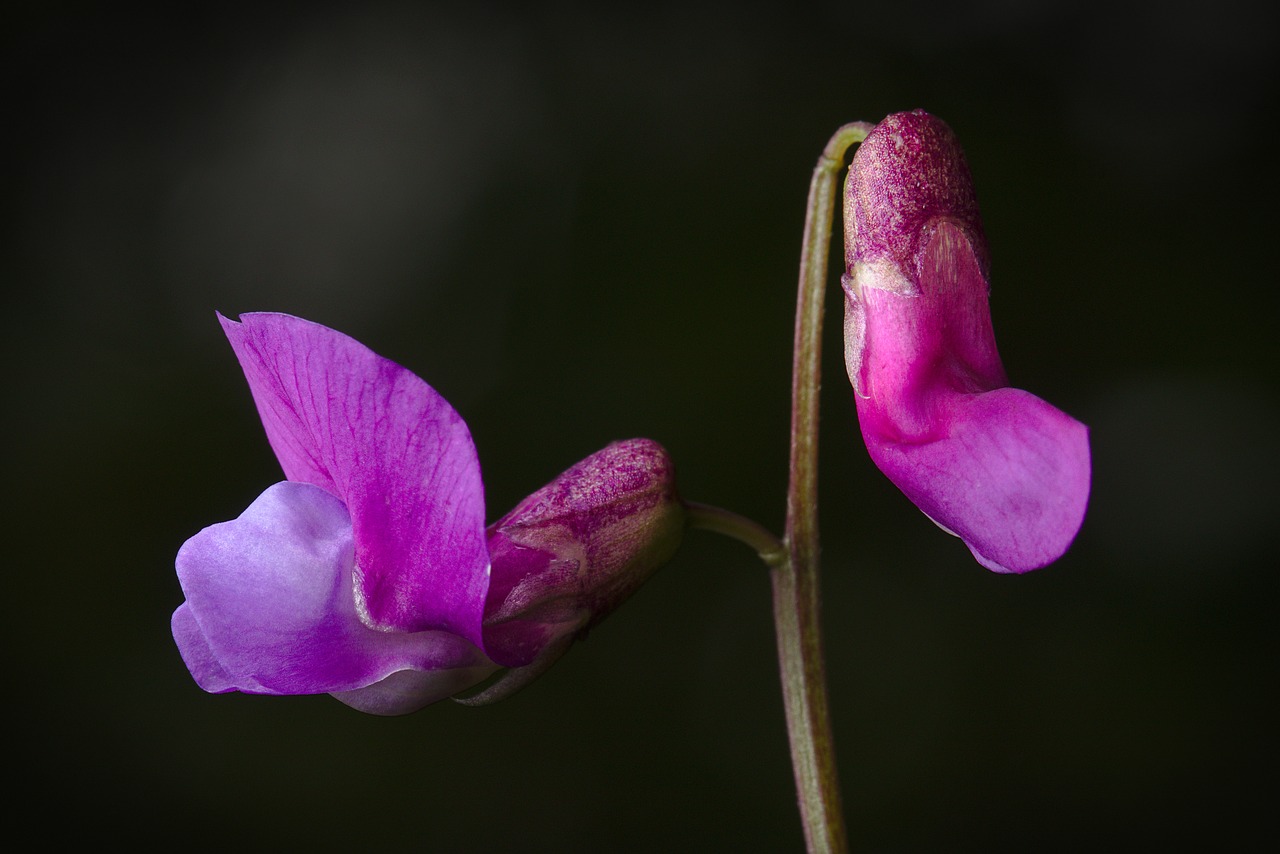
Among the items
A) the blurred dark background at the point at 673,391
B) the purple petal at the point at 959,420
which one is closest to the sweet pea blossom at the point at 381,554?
the purple petal at the point at 959,420

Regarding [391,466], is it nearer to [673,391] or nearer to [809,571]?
[809,571]

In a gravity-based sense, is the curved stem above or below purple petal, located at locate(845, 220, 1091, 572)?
below

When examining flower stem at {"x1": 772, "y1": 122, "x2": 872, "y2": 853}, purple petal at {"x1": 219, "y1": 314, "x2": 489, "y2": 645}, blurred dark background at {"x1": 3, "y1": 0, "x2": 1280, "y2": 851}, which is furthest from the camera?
blurred dark background at {"x1": 3, "y1": 0, "x2": 1280, "y2": 851}

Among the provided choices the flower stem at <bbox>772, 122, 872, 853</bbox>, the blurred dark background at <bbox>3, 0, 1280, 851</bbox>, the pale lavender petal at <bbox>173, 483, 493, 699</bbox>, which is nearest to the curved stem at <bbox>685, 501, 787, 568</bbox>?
the flower stem at <bbox>772, 122, 872, 853</bbox>

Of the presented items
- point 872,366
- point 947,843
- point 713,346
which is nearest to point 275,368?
point 872,366

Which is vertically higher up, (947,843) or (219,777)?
(219,777)

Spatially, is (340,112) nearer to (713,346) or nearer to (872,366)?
(713,346)

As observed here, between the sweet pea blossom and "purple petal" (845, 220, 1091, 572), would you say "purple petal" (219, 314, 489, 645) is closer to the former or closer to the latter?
the sweet pea blossom

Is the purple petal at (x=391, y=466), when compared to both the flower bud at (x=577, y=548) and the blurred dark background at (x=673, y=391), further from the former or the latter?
the blurred dark background at (x=673, y=391)
